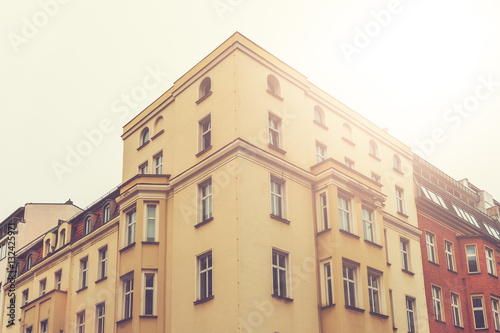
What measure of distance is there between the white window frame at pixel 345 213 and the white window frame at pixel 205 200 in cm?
626

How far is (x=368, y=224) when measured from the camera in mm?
32844

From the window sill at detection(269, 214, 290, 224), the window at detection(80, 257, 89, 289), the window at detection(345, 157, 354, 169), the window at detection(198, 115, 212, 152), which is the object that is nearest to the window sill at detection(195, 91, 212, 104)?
the window at detection(198, 115, 212, 152)

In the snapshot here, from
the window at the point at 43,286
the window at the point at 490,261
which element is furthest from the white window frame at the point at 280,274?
the window at the point at 490,261

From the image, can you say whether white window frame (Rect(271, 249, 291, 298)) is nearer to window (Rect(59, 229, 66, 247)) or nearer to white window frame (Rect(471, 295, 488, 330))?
white window frame (Rect(471, 295, 488, 330))

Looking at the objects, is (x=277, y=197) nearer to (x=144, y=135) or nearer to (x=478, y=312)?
(x=144, y=135)

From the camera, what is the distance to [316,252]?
3008cm

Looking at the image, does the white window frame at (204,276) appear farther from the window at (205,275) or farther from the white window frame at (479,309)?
the white window frame at (479,309)

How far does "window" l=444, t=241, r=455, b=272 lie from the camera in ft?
137

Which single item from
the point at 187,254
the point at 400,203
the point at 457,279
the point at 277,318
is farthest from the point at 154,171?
the point at 457,279

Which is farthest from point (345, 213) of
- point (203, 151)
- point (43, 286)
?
point (43, 286)

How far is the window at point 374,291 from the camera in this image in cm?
3079

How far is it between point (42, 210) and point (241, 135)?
96.3 ft

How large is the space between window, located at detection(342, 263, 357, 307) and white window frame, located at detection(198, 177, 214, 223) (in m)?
6.63

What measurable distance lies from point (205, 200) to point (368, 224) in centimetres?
866
